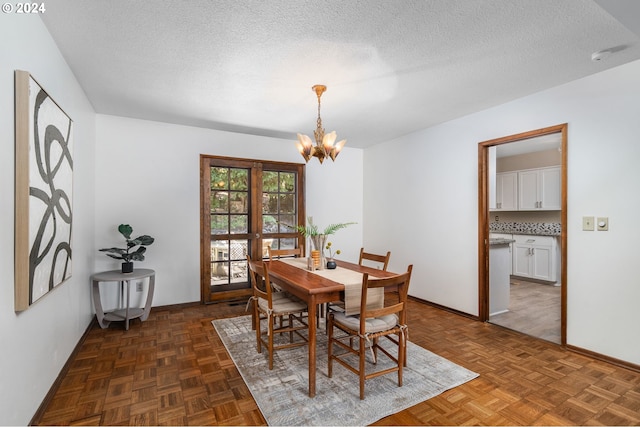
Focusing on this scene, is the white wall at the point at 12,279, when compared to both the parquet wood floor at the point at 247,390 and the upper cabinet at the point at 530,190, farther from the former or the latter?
the upper cabinet at the point at 530,190

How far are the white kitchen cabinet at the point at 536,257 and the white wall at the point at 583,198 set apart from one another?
2.54m

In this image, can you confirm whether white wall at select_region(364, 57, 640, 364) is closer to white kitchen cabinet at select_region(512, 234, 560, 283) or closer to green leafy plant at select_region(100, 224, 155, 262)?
white kitchen cabinet at select_region(512, 234, 560, 283)

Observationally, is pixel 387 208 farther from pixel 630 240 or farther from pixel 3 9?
pixel 3 9

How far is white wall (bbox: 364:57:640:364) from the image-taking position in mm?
2502

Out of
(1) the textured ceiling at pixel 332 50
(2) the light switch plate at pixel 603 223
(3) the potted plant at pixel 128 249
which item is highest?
(1) the textured ceiling at pixel 332 50

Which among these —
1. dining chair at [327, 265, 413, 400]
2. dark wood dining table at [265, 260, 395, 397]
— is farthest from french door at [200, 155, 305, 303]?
dining chair at [327, 265, 413, 400]

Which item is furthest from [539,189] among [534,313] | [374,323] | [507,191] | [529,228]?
[374,323]

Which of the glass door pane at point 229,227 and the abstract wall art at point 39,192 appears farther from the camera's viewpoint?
the glass door pane at point 229,227

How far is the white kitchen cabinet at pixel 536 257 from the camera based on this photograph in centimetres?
524

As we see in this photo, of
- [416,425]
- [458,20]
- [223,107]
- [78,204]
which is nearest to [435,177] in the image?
[458,20]

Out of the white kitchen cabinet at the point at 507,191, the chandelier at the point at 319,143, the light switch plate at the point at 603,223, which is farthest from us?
the white kitchen cabinet at the point at 507,191

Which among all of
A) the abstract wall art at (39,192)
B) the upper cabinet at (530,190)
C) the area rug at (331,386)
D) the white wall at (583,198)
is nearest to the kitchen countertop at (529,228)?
the upper cabinet at (530,190)

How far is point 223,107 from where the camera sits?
11.5 ft

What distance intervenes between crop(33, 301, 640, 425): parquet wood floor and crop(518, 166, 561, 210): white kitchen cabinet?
11.2 ft
